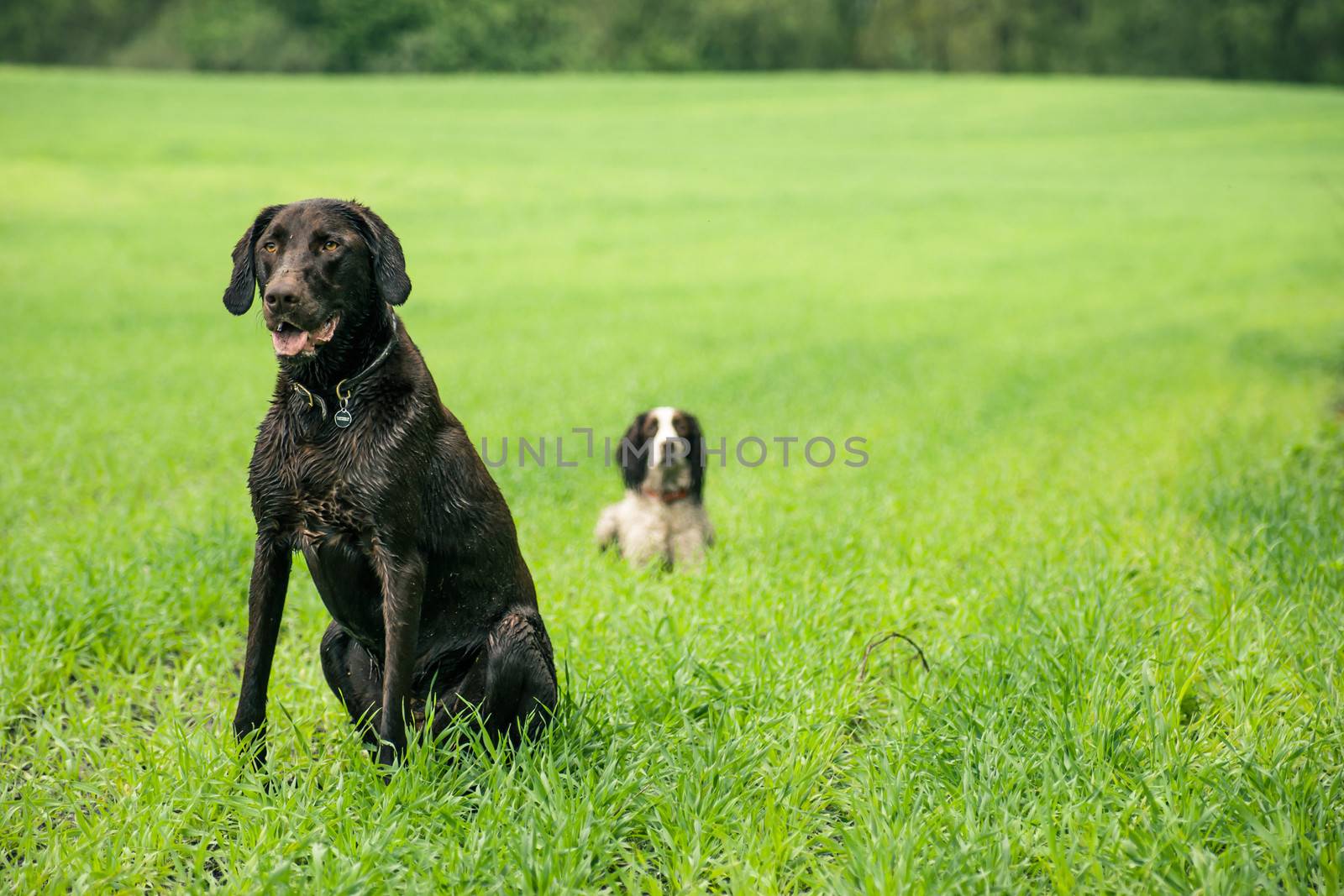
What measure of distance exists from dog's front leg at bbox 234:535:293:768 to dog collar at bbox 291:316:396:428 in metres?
0.38

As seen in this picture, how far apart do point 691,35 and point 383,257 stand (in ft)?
190

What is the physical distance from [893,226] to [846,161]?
8379mm

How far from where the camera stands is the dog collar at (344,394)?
2.89 m

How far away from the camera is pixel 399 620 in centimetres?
284

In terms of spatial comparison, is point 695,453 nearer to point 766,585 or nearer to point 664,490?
point 664,490

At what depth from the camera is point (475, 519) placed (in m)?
3.07

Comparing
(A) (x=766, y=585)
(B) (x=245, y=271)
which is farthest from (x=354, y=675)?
(A) (x=766, y=585)

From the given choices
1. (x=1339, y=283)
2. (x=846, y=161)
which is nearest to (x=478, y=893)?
(x=1339, y=283)

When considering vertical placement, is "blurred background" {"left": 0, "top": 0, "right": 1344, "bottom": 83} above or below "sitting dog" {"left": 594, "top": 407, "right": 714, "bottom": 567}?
above

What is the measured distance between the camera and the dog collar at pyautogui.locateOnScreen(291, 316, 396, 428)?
289 cm

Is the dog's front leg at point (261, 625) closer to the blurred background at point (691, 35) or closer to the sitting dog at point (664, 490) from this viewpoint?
the sitting dog at point (664, 490)

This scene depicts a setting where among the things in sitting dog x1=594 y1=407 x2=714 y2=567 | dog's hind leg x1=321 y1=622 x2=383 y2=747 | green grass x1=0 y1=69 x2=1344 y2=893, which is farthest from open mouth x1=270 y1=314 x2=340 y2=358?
sitting dog x1=594 y1=407 x2=714 y2=567

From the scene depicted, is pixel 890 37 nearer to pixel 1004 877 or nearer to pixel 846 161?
pixel 846 161

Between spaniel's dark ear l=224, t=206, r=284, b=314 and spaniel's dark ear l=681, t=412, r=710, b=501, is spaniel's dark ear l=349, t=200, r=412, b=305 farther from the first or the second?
spaniel's dark ear l=681, t=412, r=710, b=501
